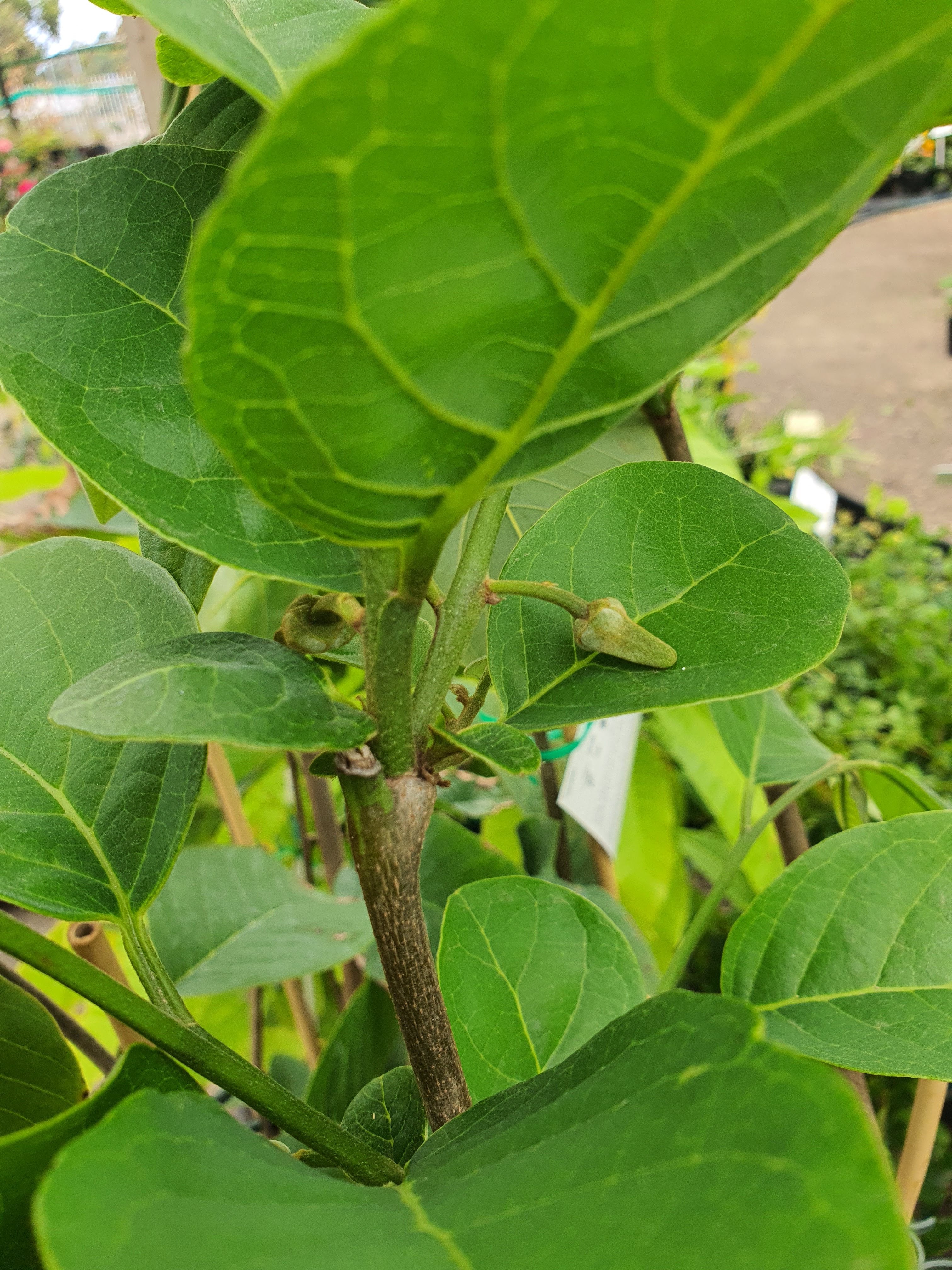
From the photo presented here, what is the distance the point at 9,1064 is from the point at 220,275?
1.00 ft

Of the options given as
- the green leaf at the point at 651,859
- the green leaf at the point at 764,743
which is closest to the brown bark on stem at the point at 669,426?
the green leaf at the point at 764,743

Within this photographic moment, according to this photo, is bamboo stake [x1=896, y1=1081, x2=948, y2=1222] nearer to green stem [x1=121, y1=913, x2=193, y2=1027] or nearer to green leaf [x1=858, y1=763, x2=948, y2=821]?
green leaf [x1=858, y1=763, x2=948, y2=821]

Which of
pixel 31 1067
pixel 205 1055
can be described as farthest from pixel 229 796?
pixel 205 1055

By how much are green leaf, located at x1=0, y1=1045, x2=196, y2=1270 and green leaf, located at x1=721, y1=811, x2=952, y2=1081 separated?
0.74ft

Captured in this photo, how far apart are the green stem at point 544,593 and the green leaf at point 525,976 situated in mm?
163

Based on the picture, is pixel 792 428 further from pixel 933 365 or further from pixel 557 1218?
pixel 557 1218

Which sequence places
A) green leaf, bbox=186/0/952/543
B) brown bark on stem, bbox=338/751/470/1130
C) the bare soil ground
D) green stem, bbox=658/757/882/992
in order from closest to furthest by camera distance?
green leaf, bbox=186/0/952/543
brown bark on stem, bbox=338/751/470/1130
green stem, bbox=658/757/882/992
the bare soil ground

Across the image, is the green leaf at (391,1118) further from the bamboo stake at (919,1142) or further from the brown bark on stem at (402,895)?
the bamboo stake at (919,1142)

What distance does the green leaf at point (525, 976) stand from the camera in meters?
0.37

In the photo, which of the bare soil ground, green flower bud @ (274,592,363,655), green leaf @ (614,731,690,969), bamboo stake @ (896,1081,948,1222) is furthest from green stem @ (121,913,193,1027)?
the bare soil ground

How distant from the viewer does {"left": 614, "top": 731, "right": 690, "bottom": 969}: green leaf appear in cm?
96

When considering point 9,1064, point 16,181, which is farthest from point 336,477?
point 16,181

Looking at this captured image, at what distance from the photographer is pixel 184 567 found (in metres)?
0.35

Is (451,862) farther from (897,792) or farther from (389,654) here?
(389,654)
